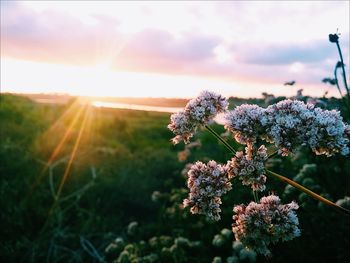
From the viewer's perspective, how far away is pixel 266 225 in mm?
3381

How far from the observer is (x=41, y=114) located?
59.5 ft

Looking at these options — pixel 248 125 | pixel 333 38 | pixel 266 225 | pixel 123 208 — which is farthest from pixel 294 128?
pixel 123 208

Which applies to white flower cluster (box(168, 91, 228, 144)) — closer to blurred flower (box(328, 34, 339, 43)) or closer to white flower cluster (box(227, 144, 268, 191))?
white flower cluster (box(227, 144, 268, 191))

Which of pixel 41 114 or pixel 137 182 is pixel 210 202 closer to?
pixel 137 182

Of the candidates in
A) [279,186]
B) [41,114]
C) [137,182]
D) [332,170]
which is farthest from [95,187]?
[41,114]

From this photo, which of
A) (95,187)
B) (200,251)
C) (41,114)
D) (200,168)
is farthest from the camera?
(41,114)

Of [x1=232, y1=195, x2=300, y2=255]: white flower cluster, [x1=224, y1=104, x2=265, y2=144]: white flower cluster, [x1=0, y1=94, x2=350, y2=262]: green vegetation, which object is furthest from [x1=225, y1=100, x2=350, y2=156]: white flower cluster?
[x1=0, y1=94, x2=350, y2=262]: green vegetation

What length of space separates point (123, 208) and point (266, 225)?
7.14 m

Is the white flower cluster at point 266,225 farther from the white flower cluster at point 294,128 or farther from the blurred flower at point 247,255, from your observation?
the blurred flower at point 247,255

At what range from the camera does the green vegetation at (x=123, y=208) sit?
6.71 meters

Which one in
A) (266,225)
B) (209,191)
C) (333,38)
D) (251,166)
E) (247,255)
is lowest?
(247,255)

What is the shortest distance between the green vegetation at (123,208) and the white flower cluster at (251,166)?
2164mm

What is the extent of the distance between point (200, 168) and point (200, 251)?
4.16 meters

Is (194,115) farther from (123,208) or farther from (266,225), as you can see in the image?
(123,208)
